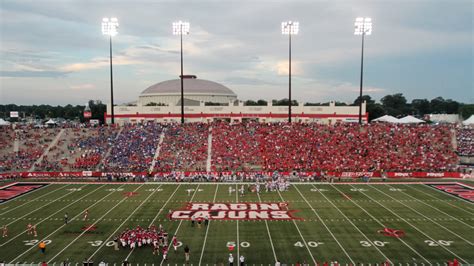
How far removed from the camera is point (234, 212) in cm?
2483

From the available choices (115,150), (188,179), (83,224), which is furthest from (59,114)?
(83,224)

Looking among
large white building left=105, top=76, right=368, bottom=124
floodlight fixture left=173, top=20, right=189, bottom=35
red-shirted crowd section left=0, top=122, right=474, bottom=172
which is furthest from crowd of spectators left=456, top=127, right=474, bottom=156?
floodlight fixture left=173, top=20, right=189, bottom=35

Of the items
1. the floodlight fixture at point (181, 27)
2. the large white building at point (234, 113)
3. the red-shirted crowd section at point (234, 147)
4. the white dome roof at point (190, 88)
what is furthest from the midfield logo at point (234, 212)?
the white dome roof at point (190, 88)

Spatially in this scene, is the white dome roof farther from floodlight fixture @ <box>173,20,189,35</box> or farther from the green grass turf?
the green grass turf

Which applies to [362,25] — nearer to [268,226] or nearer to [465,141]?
[465,141]

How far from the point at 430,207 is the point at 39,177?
3627 centimetres

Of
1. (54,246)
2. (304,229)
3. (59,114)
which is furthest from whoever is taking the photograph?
(59,114)

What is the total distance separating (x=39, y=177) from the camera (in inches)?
1512

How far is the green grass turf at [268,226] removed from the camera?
57.9 feet

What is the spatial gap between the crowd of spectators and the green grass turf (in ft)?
51.1

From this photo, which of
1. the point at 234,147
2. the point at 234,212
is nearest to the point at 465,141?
the point at 234,147

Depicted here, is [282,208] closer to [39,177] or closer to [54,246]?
[54,246]

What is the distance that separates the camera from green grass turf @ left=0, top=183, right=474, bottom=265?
17656 mm

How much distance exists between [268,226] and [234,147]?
22.9 m
